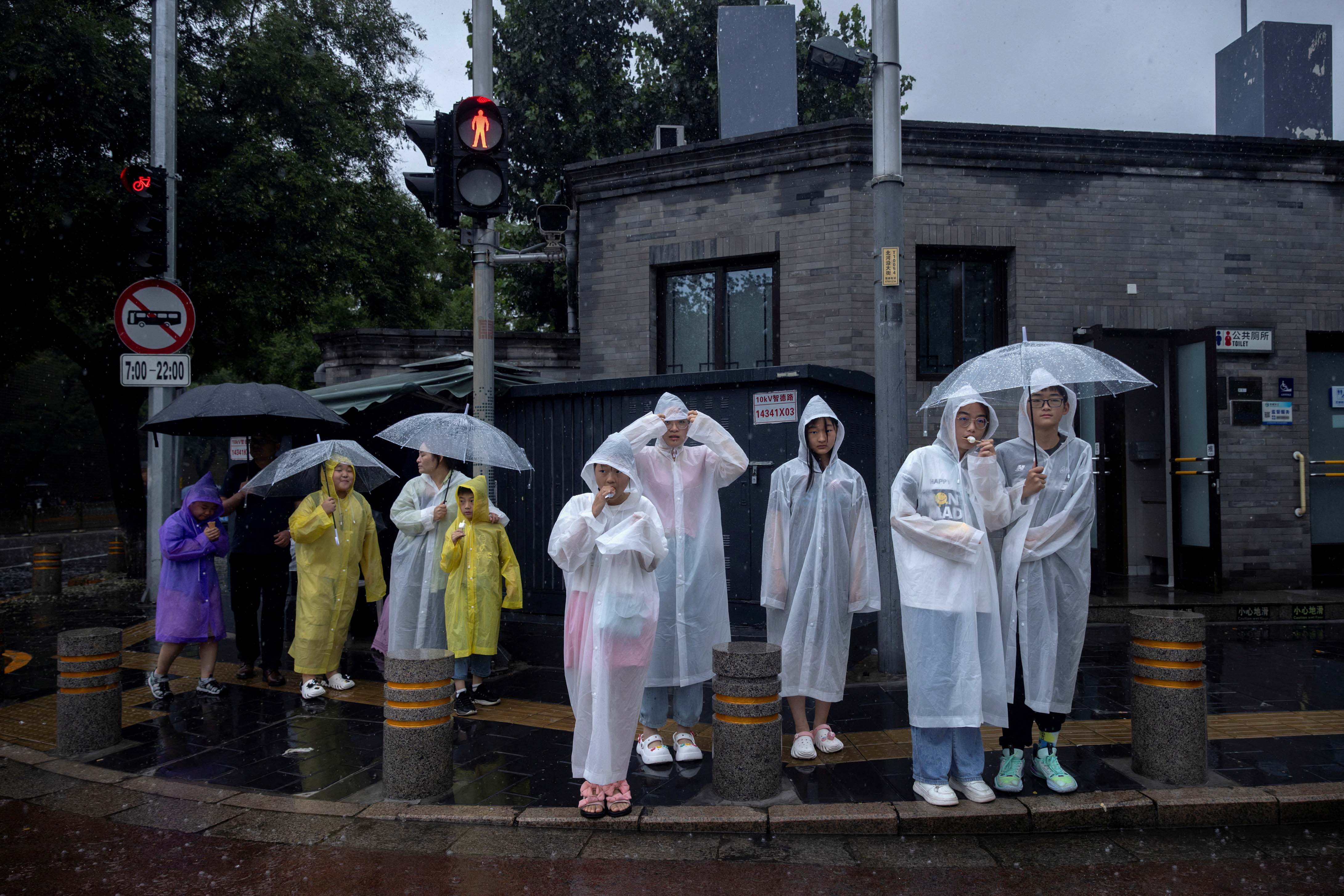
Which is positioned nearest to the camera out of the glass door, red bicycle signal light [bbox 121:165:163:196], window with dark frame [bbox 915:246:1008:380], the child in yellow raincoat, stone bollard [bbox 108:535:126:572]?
the child in yellow raincoat

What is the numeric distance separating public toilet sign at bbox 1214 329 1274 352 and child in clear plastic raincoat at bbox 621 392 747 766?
7.26m

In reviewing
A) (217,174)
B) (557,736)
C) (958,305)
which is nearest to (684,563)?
(557,736)

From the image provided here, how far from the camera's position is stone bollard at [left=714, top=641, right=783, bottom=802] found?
4.69 m

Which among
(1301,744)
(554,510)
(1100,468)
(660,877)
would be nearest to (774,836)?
(660,877)

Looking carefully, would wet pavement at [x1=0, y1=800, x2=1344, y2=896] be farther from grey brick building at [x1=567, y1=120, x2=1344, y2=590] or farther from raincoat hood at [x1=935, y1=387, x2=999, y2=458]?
grey brick building at [x1=567, y1=120, x2=1344, y2=590]

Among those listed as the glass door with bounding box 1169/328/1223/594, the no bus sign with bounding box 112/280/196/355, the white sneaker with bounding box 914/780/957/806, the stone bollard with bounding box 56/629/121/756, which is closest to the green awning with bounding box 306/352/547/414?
the no bus sign with bounding box 112/280/196/355

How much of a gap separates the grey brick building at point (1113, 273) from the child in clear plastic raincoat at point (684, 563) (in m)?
4.50

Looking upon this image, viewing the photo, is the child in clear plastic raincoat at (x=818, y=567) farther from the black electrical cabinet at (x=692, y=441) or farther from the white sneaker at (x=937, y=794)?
the black electrical cabinet at (x=692, y=441)

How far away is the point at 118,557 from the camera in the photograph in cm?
1608

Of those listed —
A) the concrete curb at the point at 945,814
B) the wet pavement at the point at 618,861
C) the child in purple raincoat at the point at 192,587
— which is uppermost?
the child in purple raincoat at the point at 192,587

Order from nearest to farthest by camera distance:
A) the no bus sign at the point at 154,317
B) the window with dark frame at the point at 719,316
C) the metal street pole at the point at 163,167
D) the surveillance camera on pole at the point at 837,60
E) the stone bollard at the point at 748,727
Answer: the stone bollard at the point at 748,727
the surveillance camera on pole at the point at 837,60
the no bus sign at the point at 154,317
the metal street pole at the point at 163,167
the window with dark frame at the point at 719,316

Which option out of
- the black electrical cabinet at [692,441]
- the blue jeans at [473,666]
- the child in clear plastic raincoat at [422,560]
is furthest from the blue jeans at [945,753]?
the child in clear plastic raincoat at [422,560]

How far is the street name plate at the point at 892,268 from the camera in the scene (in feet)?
23.1

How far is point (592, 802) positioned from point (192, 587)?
411 cm
